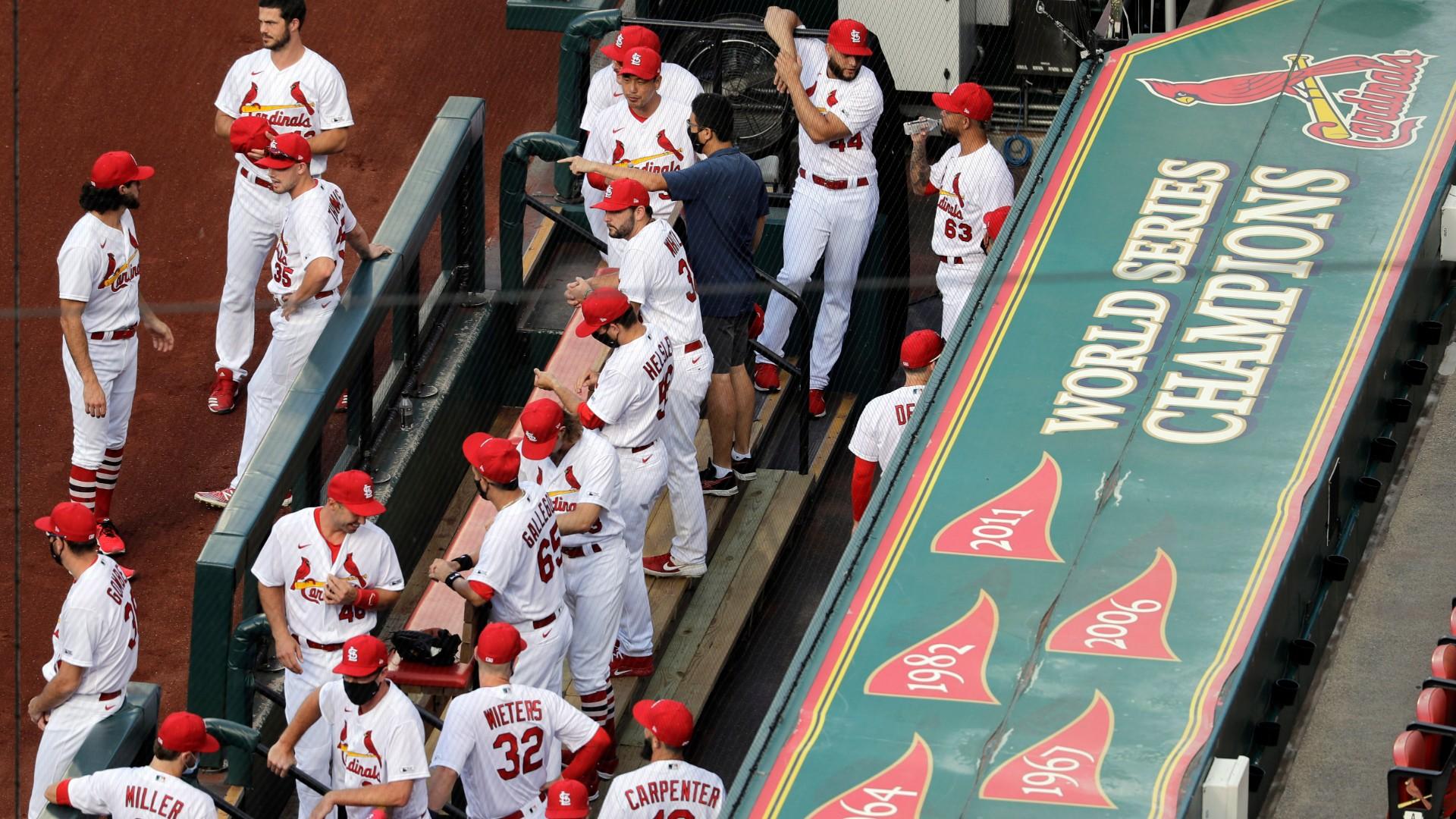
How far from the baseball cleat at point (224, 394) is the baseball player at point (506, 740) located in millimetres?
3252

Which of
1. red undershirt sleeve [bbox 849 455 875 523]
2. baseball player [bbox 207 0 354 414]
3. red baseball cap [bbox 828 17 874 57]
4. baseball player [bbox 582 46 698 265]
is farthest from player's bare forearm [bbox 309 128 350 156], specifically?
red undershirt sleeve [bbox 849 455 875 523]

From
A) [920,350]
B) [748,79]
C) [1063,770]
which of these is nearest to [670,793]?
[1063,770]

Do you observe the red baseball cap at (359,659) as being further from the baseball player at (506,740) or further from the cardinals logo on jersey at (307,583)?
the cardinals logo on jersey at (307,583)

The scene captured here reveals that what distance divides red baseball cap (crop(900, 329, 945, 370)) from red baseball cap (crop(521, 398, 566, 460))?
138 centimetres

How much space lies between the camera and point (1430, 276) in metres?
10.7

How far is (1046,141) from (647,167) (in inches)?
65.8

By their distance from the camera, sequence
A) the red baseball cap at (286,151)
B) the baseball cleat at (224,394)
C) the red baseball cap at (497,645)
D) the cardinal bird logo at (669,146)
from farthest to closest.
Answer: the baseball cleat at (224,394), the cardinal bird logo at (669,146), the red baseball cap at (286,151), the red baseball cap at (497,645)

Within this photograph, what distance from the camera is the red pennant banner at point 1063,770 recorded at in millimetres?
8172

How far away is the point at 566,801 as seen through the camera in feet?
27.8

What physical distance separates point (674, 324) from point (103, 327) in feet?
8.08

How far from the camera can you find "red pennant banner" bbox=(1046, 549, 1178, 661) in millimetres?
8734

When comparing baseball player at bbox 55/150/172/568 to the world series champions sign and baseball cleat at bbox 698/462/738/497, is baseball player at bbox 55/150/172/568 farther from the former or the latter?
the world series champions sign

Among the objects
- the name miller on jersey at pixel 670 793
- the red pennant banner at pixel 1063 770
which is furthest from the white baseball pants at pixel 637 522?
the red pennant banner at pixel 1063 770

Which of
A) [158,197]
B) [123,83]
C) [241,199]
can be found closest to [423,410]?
[241,199]
